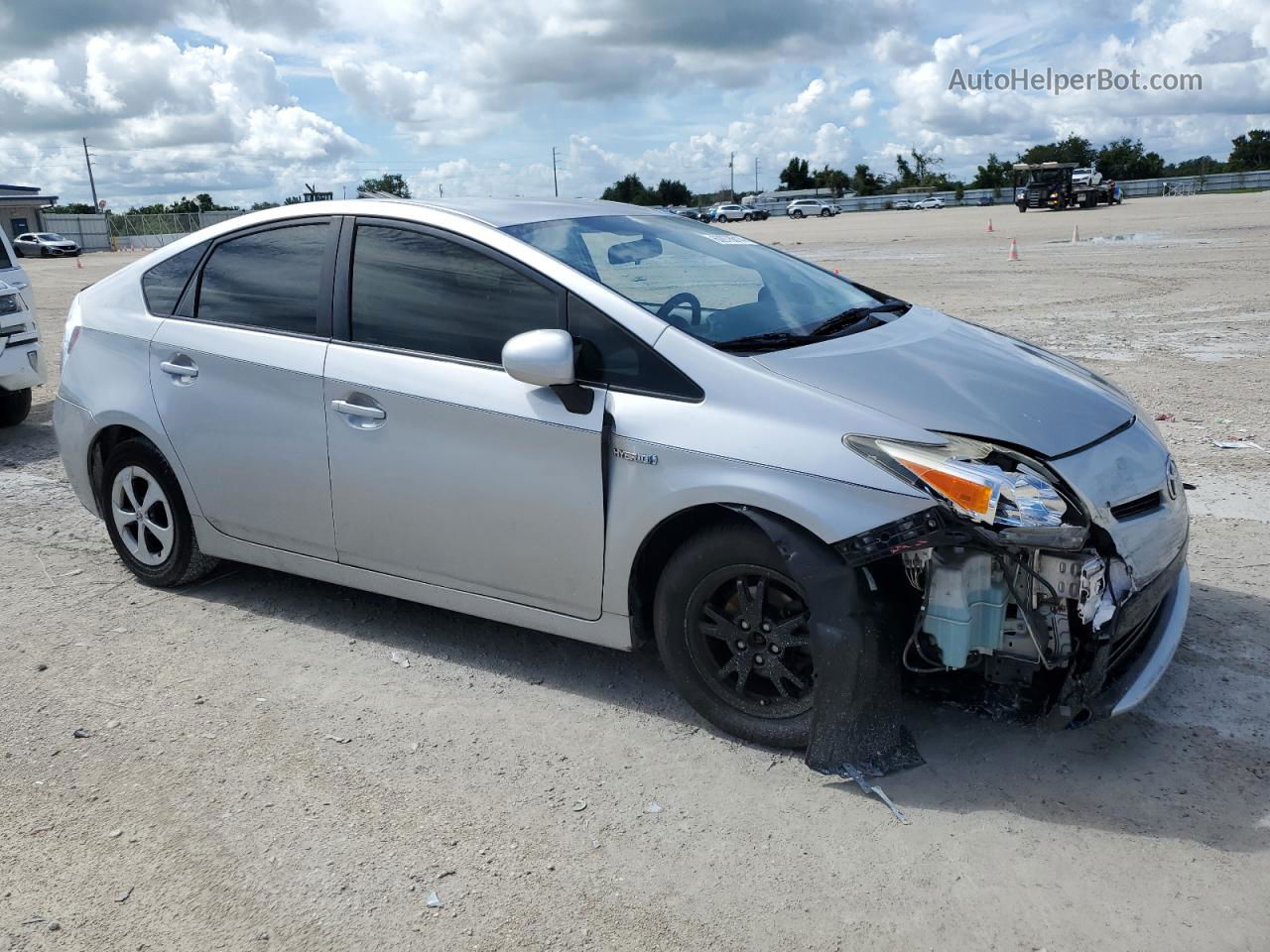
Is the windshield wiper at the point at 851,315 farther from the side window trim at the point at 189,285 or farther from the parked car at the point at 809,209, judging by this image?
the parked car at the point at 809,209

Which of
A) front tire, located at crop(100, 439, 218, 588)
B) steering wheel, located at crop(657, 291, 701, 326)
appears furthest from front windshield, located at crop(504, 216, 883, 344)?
front tire, located at crop(100, 439, 218, 588)

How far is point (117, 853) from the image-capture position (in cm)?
313

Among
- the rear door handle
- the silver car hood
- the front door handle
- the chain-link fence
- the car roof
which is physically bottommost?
the chain-link fence

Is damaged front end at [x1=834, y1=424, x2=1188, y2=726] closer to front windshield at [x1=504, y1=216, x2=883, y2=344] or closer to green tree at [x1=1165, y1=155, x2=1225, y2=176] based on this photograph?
front windshield at [x1=504, y1=216, x2=883, y2=344]

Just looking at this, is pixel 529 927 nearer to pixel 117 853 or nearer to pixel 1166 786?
pixel 117 853

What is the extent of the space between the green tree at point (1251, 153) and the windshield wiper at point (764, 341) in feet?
321

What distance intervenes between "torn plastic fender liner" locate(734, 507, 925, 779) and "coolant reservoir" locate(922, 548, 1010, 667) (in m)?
0.17

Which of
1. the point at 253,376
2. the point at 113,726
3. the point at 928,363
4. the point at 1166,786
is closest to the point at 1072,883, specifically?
the point at 1166,786

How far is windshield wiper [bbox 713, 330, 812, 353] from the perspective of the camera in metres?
3.62

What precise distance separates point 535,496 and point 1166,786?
7.03 ft

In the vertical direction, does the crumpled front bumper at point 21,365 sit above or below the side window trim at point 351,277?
below

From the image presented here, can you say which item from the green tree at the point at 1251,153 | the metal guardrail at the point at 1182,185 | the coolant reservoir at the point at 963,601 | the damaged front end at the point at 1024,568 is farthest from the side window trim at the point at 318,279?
the green tree at the point at 1251,153

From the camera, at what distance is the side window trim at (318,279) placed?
170 inches

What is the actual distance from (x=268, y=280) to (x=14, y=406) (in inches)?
221
